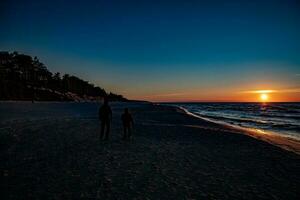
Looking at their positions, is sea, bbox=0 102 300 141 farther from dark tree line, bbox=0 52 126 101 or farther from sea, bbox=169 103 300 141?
dark tree line, bbox=0 52 126 101

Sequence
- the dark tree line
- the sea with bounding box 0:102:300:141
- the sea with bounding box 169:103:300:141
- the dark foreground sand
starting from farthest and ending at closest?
1. the dark tree line
2. the sea with bounding box 169:103:300:141
3. the sea with bounding box 0:102:300:141
4. the dark foreground sand

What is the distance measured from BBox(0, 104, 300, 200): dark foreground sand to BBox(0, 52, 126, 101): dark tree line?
6114 cm

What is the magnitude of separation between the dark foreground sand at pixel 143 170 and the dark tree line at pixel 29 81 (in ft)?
201

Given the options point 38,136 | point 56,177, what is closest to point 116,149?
point 56,177

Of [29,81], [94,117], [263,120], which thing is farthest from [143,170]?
[29,81]

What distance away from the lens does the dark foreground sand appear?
5484mm

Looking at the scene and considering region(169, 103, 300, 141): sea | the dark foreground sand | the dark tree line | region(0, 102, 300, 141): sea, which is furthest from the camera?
the dark tree line

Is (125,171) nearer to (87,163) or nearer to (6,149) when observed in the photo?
(87,163)

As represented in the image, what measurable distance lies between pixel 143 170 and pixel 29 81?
359ft

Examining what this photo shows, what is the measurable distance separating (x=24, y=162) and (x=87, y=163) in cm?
242

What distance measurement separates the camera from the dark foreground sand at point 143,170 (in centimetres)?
548

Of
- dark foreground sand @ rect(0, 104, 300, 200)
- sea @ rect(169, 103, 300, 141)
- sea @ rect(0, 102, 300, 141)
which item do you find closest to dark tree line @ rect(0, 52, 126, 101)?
sea @ rect(0, 102, 300, 141)

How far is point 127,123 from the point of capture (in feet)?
41.9

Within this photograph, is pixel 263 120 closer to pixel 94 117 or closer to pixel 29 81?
pixel 94 117
